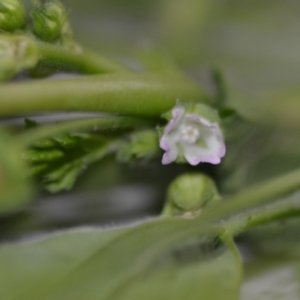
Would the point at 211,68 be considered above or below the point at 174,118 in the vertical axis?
above

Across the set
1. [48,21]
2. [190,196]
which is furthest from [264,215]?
[48,21]

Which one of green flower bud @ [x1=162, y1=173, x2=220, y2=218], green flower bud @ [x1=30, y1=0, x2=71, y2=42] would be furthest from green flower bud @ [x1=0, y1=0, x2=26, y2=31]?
green flower bud @ [x1=162, y1=173, x2=220, y2=218]

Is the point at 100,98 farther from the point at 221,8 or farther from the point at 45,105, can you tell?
the point at 221,8

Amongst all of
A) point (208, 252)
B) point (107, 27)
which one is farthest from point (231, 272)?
point (107, 27)

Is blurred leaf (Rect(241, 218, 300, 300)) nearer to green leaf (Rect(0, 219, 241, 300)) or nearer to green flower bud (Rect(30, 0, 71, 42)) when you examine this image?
green leaf (Rect(0, 219, 241, 300))

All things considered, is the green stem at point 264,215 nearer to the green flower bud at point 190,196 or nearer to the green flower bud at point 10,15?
the green flower bud at point 190,196

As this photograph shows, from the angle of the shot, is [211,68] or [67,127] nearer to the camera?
[67,127]

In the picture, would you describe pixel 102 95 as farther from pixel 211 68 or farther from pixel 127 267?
pixel 211 68
